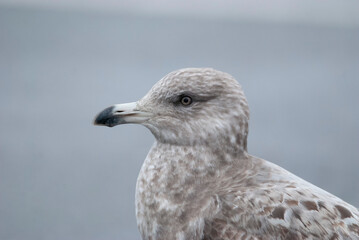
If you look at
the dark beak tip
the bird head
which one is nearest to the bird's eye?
the bird head

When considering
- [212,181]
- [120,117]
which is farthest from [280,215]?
[120,117]

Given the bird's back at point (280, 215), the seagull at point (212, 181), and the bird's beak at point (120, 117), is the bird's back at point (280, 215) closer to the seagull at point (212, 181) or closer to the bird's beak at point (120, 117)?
the seagull at point (212, 181)

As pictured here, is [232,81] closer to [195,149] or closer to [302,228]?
[195,149]

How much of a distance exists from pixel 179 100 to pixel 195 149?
115 mm

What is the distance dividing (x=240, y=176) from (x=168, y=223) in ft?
0.62

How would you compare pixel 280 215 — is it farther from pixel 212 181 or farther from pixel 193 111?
pixel 193 111

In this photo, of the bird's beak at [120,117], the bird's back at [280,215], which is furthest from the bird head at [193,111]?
the bird's back at [280,215]

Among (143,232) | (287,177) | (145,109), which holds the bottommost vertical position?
(143,232)

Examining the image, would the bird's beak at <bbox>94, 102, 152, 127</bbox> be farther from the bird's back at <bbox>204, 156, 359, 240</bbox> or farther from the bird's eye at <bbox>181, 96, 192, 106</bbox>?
the bird's back at <bbox>204, 156, 359, 240</bbox>

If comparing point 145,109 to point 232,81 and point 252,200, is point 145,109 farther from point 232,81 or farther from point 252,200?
point 252,200

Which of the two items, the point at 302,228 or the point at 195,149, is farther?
the point at 195,149

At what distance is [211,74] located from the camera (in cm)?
112

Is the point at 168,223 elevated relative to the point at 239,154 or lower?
lower

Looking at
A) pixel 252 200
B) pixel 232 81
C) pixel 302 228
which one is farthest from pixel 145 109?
pixel 302 228
